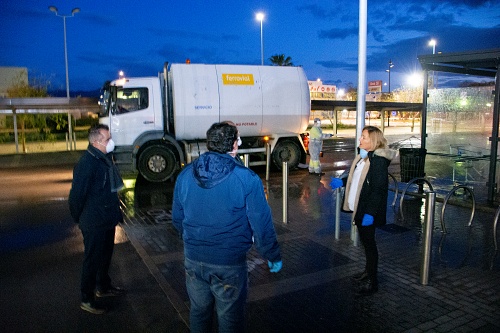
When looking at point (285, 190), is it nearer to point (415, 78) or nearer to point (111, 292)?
point (111, 292)

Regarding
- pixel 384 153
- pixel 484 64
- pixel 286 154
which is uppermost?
pixel 484 64

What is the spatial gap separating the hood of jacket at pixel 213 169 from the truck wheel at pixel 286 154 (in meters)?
11.4

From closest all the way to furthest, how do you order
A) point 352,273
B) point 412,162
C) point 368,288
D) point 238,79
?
point 368,288 < point 352,273 < point 412,162 < point 238,79

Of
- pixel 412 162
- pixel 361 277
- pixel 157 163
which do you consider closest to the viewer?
pixel 361 277

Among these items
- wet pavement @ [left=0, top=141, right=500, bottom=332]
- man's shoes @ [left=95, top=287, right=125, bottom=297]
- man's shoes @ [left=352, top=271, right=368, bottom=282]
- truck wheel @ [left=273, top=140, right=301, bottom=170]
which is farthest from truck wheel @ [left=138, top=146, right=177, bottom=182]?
man's shoes @ [left=352, top=271, right=368, bottom=282]

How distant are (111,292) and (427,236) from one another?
3.73 m

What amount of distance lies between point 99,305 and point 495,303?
13.9ft

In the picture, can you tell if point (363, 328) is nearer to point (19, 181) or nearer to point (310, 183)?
point (310, 183)

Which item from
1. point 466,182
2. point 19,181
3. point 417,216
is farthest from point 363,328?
point 19,181

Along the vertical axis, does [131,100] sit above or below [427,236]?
above

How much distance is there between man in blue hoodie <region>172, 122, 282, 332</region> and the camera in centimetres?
259

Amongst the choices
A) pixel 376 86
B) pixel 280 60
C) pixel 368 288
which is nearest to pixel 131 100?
pixel 368 288

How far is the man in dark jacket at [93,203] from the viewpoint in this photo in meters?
4.00

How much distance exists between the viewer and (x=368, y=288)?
14.7 ft
